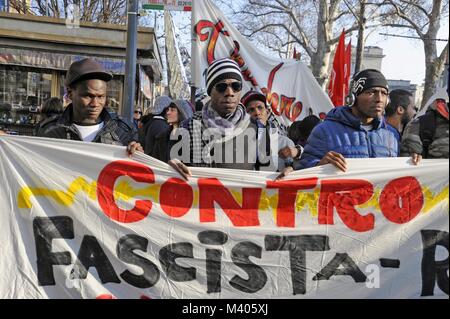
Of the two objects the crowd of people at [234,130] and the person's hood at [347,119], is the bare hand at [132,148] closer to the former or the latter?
the crowd of people at [234,130]

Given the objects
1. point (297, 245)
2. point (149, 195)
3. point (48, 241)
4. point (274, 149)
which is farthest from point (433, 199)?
point (48, 241)

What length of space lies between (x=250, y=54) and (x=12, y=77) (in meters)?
7.68

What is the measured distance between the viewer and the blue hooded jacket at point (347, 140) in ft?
11.4

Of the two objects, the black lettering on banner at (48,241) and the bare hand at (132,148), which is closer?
the black lettering on banner at (48,241)

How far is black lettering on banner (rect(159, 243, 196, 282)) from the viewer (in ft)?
10.6

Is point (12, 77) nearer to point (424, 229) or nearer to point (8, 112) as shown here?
point (8, 112)

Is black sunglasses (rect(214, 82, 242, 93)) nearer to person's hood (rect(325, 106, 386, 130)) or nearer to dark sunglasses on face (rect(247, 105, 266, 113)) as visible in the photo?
person's hood (rect(325, 106, 386, 130))

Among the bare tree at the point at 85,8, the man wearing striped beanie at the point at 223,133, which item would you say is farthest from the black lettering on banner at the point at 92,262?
the bare tree at the point at 85,8

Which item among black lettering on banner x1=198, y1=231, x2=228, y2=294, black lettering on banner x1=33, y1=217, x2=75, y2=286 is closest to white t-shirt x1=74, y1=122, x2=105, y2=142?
black lettering on banner x1=33, y1=217, x2=75, y2=286

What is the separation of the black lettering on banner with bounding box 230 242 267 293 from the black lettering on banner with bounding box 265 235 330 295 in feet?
0.30

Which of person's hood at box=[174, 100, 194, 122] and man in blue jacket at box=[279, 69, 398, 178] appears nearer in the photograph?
man in blue jacket at box=[279, 69, 398, 178]

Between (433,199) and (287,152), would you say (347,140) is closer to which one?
(287,152)

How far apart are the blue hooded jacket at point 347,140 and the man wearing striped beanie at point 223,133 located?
38 centimetres

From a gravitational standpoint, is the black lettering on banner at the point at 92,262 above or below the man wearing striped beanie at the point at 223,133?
below
